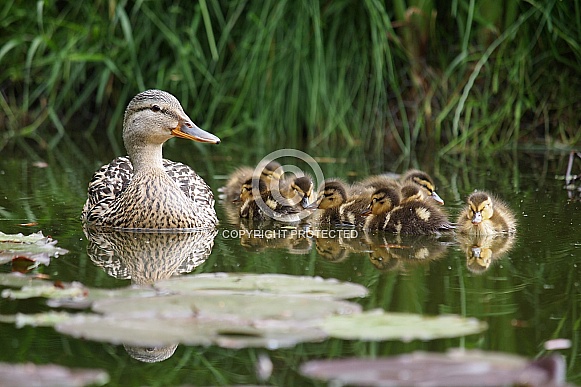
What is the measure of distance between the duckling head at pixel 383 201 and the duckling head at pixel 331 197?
0.63 feet

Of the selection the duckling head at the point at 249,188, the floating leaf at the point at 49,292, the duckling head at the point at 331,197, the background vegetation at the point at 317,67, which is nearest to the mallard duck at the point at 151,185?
the duckling head at the point at 249,188

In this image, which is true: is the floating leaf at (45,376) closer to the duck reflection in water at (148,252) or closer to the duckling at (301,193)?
the duck reflection in water at (148,252)

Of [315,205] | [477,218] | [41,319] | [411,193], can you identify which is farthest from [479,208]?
[41,319]

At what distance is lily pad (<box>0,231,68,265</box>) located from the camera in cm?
375

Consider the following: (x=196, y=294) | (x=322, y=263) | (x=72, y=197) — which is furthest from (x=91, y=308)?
(x=72, y=197)

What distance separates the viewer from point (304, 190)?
5.02 meters

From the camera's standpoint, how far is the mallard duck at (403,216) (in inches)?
179

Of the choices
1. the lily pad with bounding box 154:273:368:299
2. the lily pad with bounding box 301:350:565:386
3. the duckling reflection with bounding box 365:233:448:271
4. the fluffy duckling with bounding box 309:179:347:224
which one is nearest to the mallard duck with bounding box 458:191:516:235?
the duckling reflection with bounding box 365:233:448:271

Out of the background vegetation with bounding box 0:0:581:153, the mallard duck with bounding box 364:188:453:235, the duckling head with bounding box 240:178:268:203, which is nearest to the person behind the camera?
the mallard duck with bounding box 364:188:453:235

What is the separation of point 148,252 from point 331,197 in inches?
45.7

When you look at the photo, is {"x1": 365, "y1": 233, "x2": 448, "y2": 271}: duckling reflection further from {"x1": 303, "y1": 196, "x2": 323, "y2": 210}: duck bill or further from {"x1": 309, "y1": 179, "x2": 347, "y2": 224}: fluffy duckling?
{"x1": 303, "y1": 196, "x2": 323, "y2": 210}: duck bill

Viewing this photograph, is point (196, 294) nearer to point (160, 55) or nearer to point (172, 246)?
point (172, 246)

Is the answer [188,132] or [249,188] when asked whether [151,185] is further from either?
[249,188]

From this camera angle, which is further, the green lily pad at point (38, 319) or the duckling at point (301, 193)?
the duckling at point (301, 193)
